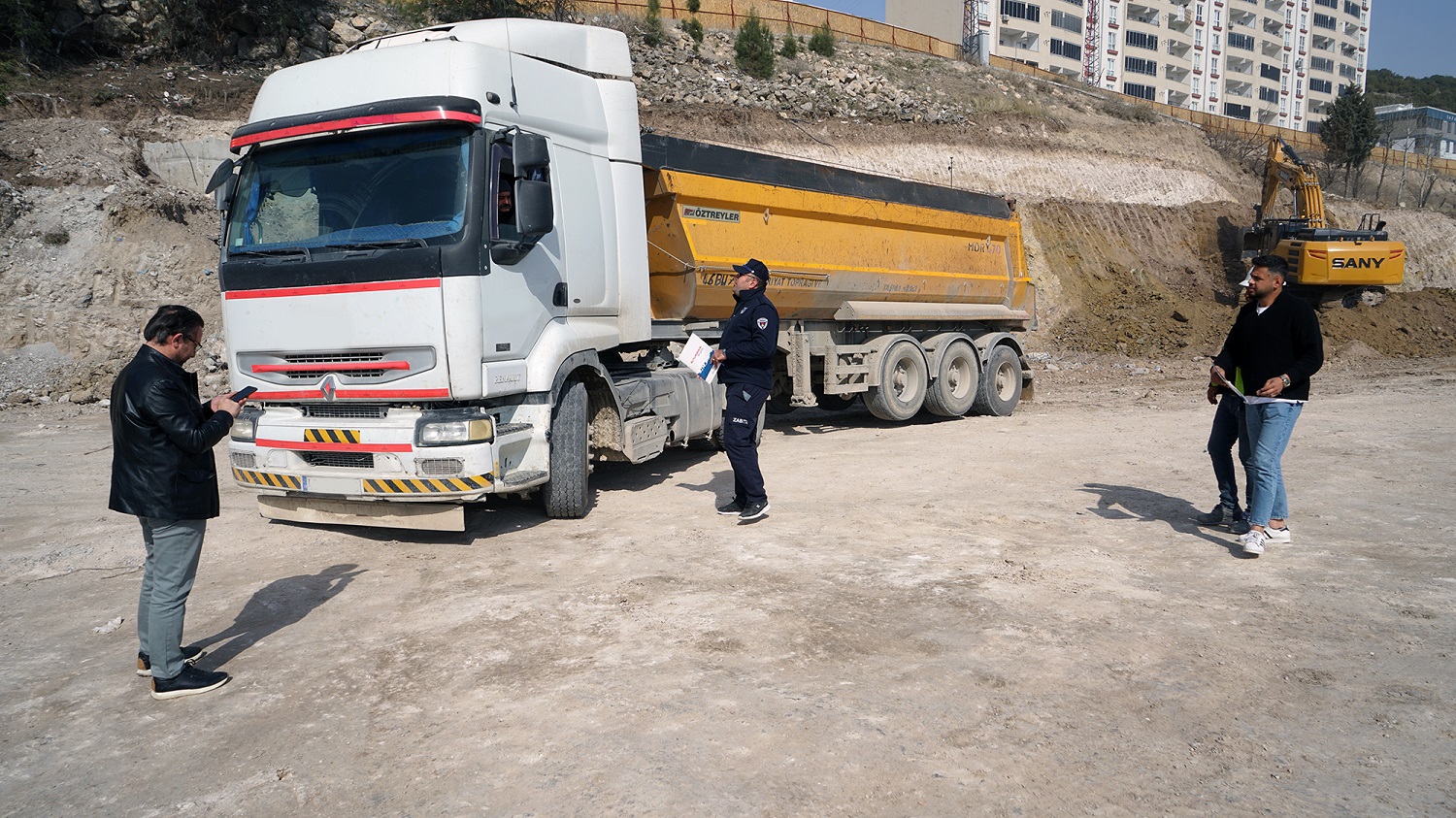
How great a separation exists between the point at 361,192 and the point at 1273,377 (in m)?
5.87

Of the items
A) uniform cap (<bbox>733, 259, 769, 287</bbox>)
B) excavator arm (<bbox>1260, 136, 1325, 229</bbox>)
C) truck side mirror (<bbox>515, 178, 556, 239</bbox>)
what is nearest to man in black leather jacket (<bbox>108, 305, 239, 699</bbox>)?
truck side mirror (<bbox>515, 178, 556, 239</bbox>)

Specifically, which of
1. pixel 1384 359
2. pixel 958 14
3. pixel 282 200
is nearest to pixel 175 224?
pixel 282 200

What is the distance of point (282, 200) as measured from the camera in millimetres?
6020

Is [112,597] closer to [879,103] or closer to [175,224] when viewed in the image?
[175,224]

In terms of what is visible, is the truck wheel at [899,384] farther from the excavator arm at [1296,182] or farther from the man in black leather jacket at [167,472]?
the excavator arm at [1296,182]

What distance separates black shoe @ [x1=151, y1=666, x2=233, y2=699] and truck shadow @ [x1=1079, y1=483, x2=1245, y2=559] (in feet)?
18.9

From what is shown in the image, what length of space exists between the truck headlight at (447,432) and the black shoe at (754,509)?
2047mm

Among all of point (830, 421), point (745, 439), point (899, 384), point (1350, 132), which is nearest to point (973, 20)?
point (1350, 132)

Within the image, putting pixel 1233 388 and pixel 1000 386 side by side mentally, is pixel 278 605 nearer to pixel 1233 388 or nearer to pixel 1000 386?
pixel 1233 388

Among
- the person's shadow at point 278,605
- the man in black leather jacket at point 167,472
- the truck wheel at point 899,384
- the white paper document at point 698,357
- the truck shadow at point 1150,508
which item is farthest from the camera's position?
the truck wheel at point 899,384

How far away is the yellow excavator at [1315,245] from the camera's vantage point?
67.1 feet

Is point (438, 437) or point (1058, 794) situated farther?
point (438, 437)

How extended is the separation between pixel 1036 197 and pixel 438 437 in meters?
25.9

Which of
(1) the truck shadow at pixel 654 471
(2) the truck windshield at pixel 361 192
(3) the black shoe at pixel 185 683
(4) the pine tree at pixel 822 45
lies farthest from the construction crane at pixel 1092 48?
(3) the black shoe at pixel 185 683
